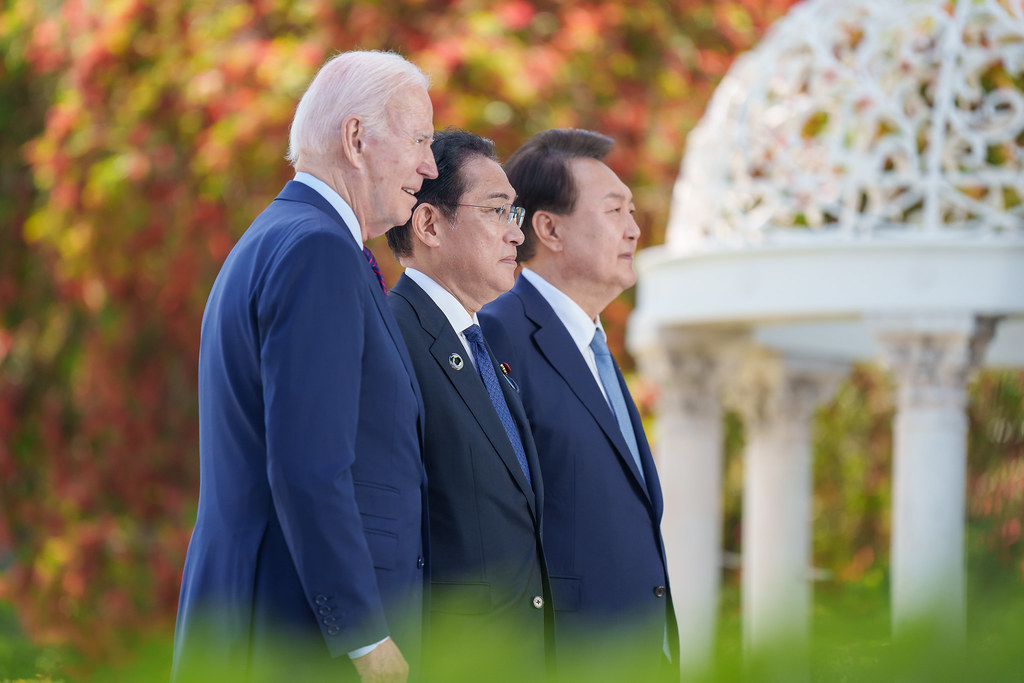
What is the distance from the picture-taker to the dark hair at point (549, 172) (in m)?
4.28

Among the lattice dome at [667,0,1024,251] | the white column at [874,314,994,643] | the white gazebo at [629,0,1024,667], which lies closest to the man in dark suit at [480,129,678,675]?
the white gazebo at [629,0,1024,667]

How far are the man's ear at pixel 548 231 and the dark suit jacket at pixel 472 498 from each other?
0.95 m

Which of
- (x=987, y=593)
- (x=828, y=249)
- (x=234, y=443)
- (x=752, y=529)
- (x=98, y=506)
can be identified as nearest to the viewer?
(x=987, y=593)

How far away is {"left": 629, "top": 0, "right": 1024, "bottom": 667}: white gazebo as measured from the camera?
7.32 meters

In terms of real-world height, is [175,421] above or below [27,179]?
below

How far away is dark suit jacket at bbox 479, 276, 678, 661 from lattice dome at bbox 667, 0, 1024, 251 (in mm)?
3857

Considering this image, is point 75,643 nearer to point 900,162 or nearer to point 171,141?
point 171,141

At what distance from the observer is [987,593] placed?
53.1 inches

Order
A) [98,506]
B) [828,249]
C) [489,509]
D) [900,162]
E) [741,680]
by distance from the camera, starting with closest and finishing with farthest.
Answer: [741,680] → [489,509] → [828,249] → [900,162] → [98,506]

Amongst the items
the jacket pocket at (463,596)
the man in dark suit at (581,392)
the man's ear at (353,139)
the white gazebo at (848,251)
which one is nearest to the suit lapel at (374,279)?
the man's ear at (353,139)

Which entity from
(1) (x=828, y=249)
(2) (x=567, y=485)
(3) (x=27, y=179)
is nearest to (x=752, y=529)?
(1) (x=828, y=249)

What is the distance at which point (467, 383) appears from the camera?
3.29 m

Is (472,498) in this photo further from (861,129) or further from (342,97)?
(861,129)

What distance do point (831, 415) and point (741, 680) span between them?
14671mm
